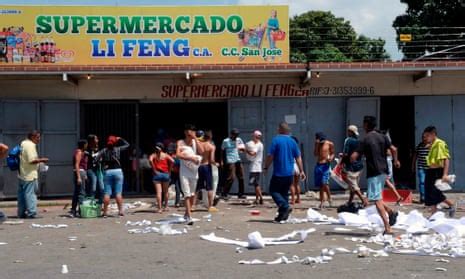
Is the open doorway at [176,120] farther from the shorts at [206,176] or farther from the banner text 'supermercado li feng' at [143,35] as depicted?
the shorts at [206,176]

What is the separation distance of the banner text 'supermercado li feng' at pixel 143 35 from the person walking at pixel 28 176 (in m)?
4.74

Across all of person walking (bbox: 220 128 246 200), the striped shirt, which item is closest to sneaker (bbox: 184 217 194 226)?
person walking (bbox: 220 128 246 200)

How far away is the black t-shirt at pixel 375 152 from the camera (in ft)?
33.9

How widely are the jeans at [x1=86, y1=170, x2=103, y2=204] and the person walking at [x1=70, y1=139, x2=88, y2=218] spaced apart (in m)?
0.15

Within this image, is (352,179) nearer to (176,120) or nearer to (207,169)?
(207,169)

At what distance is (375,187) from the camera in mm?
10203

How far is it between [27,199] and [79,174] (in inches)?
45.0

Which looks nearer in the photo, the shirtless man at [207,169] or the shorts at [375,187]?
the shorts at [375,187]

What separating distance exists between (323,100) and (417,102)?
2.59 metres

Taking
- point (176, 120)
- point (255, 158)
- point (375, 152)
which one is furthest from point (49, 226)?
point (176, 120)

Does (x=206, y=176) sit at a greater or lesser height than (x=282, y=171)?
lesser

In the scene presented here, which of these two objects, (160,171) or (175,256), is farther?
(160,171)

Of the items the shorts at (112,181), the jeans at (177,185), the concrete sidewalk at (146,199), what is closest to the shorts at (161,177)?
the shorts at (112,181)

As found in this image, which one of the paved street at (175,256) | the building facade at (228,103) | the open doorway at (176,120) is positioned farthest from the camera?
the open doorway at (176,120)
